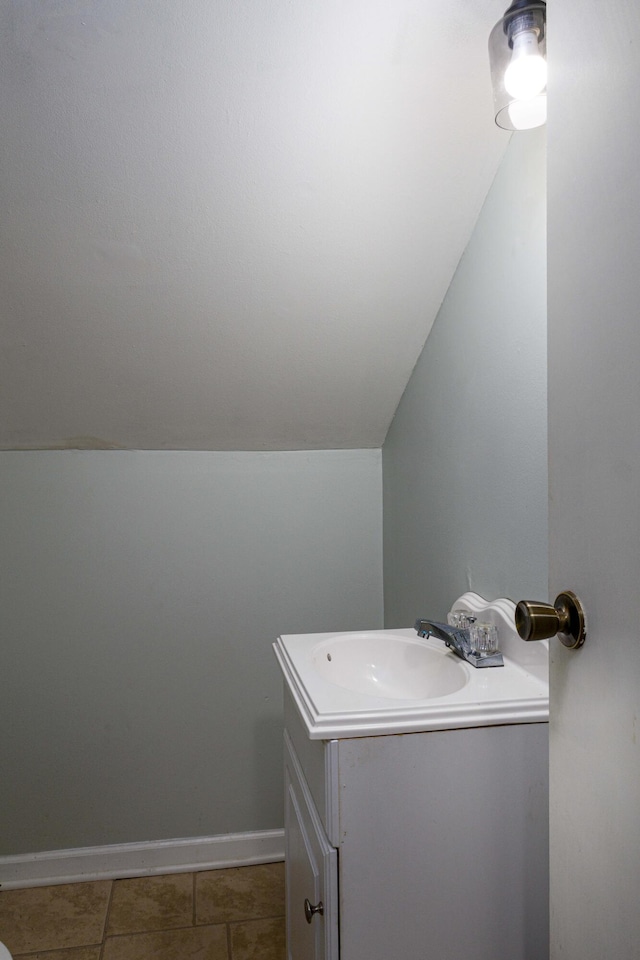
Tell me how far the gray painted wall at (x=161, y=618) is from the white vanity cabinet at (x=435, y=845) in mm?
1162

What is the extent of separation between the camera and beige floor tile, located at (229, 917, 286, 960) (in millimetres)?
1819

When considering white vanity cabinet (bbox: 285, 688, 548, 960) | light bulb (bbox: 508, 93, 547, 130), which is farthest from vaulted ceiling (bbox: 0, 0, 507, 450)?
white vanity cabinet (bbox: 285, 688, 548, 960)

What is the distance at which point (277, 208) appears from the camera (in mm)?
1577

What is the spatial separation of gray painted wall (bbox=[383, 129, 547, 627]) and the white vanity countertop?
6.3 inches

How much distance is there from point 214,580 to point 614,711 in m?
1.74

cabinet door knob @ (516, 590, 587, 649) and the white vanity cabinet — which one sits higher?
cabinet door knob @ (516, 590, 587, 649)

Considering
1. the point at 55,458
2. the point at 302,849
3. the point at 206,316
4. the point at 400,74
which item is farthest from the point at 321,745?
the point at 55,458

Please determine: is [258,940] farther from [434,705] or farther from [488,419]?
[488,419]

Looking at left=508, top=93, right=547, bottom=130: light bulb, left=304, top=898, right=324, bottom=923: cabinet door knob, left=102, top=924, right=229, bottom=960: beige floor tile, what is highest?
left=508, top=93, right=547, bottom=130: light bulb

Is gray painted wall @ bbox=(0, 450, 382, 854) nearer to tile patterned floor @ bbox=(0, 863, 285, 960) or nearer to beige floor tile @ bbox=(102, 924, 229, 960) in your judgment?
tile patterned floor @ bbox=(0, 863, 285, 960)

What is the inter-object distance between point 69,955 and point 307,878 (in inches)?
39.1

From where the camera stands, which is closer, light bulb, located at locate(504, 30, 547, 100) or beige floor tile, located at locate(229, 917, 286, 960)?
light bulb, located at locate(504, 30, 547, 100)

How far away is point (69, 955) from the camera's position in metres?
1.83

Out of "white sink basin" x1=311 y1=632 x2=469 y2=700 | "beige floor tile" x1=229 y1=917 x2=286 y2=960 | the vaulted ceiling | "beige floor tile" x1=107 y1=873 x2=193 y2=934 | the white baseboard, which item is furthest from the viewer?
the white baseboard
